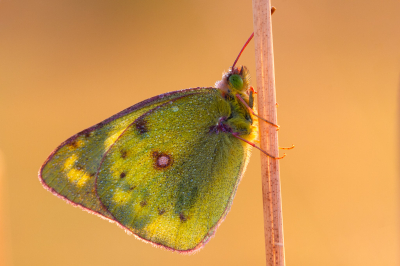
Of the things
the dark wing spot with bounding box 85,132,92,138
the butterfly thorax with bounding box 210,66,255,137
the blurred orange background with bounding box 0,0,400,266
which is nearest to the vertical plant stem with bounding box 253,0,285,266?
the butterfly thorax with bounding box 210,66,255,137

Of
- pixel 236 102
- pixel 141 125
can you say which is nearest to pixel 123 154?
pixel 141 125

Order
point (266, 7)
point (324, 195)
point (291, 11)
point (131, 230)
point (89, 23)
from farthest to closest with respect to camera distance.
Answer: point (89, 23)
point (291, 11)
point (324, 195)
point (131, 230)
point (266, 7)

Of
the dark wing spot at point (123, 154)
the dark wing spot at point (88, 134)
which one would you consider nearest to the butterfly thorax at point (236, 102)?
the dark wing spot at point (123, 154)

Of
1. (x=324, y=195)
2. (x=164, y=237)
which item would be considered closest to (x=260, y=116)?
(x=164, y=237)

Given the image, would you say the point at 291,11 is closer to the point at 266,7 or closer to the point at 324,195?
the point at 266,7

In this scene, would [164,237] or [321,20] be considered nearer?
[164,237]

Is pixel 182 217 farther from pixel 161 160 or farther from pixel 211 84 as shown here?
pixel 211 84

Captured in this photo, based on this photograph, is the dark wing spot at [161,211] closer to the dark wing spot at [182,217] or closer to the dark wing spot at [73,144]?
the dark wing spot at [182,217]

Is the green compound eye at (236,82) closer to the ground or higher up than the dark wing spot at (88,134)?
higher up
